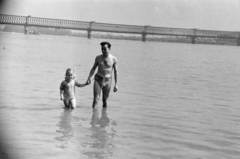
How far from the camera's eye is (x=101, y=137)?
286 inches

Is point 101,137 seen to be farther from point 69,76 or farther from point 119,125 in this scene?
point 69,76

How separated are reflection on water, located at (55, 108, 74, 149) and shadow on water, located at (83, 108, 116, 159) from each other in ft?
1.10

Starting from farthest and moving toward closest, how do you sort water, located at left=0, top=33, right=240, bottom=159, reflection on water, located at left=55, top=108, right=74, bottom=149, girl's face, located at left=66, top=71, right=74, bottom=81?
girl's face, located at left=66, top=71, right=74, bottom=81
reflection on water, located at left=55, top=108, right=74, bottom=149
water, located at left=0, top=33, right=240, bottom=159

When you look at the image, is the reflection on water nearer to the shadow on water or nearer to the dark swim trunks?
the shadow on water

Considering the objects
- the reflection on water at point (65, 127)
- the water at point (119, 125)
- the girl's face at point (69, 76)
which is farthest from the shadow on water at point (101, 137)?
the girl's face at point (69, 76)

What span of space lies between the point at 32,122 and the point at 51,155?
A: 7.02 ft

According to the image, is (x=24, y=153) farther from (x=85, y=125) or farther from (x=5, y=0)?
(x=5, y=0)

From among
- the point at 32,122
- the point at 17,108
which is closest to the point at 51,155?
the point at 32,122

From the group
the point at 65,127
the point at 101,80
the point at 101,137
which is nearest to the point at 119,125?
the point at 65,127

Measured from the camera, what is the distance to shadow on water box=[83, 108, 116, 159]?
626 cm

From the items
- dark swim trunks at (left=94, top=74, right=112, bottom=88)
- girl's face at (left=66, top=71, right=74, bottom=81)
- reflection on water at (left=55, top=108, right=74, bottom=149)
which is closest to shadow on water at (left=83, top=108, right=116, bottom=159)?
reflection on water at (left=55, top=108, right=74, bottom=149)

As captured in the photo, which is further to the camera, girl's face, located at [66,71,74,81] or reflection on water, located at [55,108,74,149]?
girl's face, located at [66,71,74,81]

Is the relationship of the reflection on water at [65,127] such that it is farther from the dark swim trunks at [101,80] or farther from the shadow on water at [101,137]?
the dark swim trunks at [101,80]

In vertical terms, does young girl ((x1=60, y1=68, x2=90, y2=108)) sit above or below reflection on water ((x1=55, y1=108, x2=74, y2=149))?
above
